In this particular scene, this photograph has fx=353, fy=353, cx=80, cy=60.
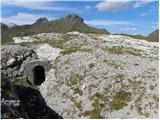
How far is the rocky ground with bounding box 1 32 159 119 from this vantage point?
150ft

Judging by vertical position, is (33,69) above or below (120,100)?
above

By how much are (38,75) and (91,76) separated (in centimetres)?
1325

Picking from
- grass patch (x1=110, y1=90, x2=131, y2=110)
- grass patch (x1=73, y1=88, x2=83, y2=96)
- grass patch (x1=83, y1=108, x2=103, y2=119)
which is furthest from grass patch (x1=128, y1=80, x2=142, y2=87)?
grass patch (x1=73, y1=88, x2=83, y2=96)

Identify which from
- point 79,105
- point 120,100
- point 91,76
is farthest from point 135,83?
point 79,105

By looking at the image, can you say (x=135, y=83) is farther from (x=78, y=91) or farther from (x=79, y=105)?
(x=79, y=105)

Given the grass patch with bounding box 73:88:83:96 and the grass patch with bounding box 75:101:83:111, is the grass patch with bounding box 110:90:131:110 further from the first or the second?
the grass patch with bounding box 73:88:83:96

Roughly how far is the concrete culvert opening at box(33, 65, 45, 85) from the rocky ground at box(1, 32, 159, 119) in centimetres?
213

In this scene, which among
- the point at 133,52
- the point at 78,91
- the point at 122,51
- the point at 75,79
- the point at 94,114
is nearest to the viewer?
the point at 94,114

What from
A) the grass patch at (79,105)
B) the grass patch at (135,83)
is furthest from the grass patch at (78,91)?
the grass patch at (135,83)

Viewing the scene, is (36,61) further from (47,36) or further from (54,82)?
(47,36)

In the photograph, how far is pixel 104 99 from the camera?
47344 mm

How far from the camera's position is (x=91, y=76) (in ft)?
173

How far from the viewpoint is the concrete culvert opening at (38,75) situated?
60.2 meters

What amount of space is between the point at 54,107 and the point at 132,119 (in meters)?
12.2
